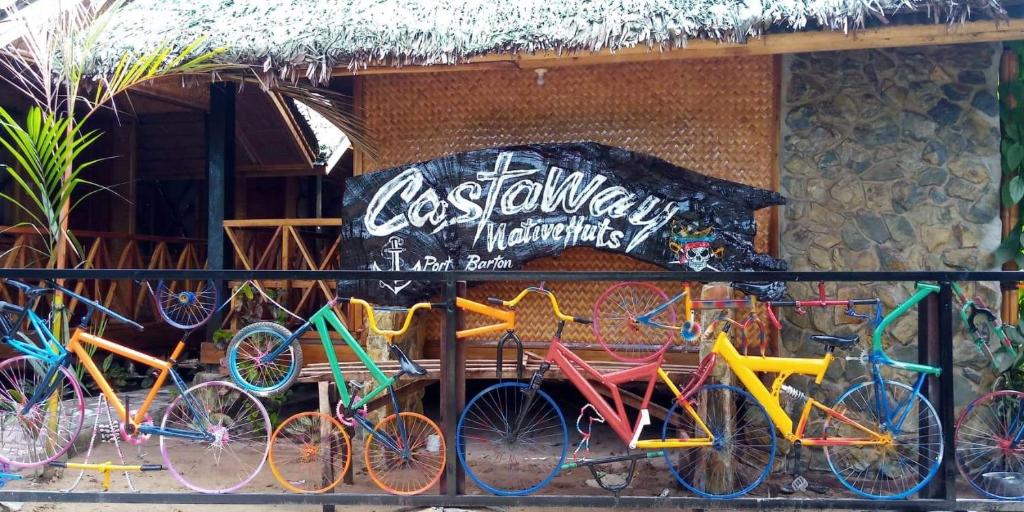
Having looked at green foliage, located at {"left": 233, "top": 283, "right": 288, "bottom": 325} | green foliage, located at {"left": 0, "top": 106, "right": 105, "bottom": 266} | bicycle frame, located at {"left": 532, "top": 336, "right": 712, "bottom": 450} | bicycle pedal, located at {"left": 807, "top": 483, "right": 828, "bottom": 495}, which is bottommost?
bicycle pedal, located at {"left": 807, "top": 483, "right": 828, "bottom": 495}

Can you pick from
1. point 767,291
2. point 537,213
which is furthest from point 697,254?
point 537,213

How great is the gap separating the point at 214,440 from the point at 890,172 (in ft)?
15.9

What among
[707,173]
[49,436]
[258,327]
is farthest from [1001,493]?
[49,436]

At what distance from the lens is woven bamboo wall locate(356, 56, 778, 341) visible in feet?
19.0

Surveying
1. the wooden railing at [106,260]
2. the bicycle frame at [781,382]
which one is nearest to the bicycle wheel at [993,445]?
the bicycle frame at [781,382]

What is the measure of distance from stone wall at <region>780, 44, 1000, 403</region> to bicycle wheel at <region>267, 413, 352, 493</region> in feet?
10.6

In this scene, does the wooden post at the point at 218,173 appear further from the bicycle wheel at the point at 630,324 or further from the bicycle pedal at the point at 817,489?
the bicycle pedal at the point at 817,489

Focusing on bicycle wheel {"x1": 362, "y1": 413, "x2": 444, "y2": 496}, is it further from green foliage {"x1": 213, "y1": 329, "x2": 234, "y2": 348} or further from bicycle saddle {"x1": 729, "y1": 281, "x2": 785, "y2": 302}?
bicycle saddle {"x1": 729, "y1": 281, "x2": 785, "y2": 302}

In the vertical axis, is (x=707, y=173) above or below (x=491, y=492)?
above

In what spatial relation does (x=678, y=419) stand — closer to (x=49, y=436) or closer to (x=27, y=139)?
(x=49, y=436)

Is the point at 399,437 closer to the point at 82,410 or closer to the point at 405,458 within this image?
the point at 405,458

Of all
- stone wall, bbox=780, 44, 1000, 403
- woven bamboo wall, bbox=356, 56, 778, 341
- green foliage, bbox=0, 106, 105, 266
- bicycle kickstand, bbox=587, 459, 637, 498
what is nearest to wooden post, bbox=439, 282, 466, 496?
bicycle kickstand, bbox=587, 459, 637, 498

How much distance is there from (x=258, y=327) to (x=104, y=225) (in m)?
6.53

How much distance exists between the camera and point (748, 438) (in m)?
5.27
